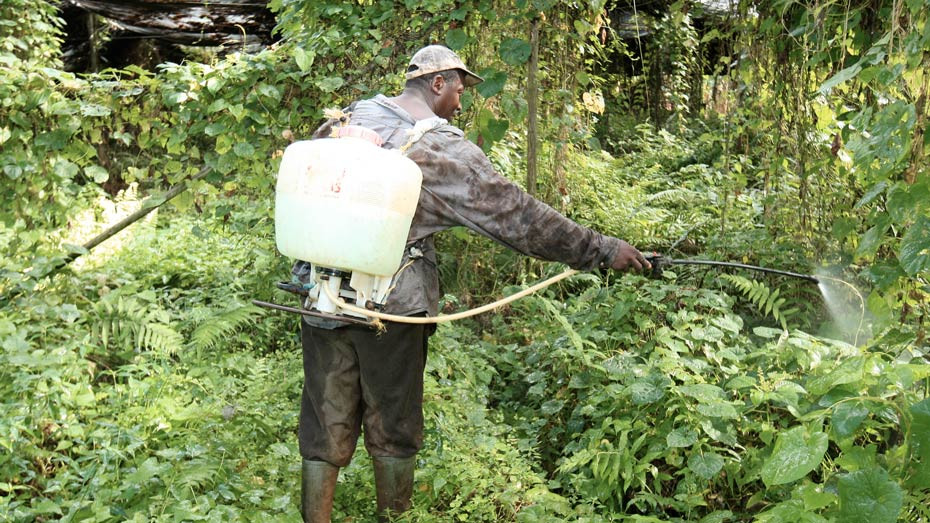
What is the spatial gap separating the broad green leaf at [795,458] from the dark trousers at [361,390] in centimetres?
138

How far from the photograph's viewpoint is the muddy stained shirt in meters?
3.13

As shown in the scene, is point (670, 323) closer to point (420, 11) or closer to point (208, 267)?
point (420, 11)

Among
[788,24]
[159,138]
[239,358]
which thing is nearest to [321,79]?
[159,138]

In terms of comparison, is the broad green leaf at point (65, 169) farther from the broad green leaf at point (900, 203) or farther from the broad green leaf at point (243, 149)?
the broad green leaf at point (900, 203)

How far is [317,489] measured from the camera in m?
3.38

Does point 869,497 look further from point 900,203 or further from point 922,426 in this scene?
point 900,203

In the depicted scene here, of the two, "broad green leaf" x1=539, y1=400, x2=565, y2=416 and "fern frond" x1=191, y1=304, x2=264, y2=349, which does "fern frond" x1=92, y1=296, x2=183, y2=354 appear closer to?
"fern frond" x1=191, y1=304, x2=264, y2=349

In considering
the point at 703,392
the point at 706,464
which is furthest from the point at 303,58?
the point at 706,464

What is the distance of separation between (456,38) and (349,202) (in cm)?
199

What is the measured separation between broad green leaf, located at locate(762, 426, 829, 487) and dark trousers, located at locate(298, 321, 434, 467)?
1.38 m

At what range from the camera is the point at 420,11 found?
15.5 ft

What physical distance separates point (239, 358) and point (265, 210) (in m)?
0.91

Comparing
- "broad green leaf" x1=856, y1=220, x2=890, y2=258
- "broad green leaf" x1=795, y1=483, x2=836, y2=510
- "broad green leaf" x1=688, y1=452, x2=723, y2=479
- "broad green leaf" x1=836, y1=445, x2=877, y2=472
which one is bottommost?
"broad green leaf" x1=688, y1=452, x2=723, y2=479

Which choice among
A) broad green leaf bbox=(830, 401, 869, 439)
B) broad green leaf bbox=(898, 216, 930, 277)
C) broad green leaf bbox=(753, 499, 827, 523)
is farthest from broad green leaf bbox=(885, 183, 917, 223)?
broad green leaf bbox=(753, 499, 827, 523)
